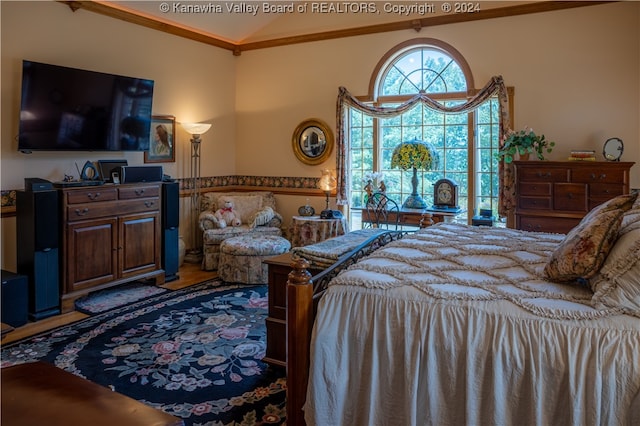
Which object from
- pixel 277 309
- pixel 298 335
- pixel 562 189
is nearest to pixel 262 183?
pixel 562 189

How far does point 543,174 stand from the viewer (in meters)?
4.77

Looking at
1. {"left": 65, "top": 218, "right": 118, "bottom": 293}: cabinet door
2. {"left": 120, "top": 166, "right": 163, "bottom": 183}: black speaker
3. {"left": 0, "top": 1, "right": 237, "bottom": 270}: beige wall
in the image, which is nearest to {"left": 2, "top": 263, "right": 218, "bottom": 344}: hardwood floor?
{"left": 65, "top": 218, "right": 118, "bottom": 293}: cabinet door

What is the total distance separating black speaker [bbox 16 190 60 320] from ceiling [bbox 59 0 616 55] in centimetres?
207

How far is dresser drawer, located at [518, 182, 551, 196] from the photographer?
477 cm

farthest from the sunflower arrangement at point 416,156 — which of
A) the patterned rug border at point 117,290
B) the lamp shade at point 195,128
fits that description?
the patterned rug border at point 117,290

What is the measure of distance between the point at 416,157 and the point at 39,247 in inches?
147

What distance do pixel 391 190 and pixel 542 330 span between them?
4.51 m

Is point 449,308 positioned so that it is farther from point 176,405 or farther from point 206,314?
point 206,314

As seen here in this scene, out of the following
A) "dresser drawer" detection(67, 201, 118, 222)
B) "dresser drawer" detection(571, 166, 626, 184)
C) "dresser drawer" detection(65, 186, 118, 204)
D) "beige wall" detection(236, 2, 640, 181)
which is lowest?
"dresser drawer" detection(67, 201, 118, 222)

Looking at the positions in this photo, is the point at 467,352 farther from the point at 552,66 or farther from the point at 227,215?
the point at 227,215

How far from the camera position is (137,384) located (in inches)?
121

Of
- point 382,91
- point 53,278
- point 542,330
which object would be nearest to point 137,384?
point 53,278

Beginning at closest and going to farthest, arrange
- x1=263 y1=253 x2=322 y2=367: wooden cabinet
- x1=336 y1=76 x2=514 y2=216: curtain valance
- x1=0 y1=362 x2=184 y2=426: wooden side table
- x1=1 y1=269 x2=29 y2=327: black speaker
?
x1=0 y1=362 x2=184 y2=426: wooden side table → x1=263 y1=253 x2=322 y2=367: wooden cabinet → x1=1 y1=269 x2=29 y2=327: black speaker → x1=336 y1=76 x2=514 y2=216: curtain valance

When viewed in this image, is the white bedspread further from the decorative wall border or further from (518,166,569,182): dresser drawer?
the decorative wall border
